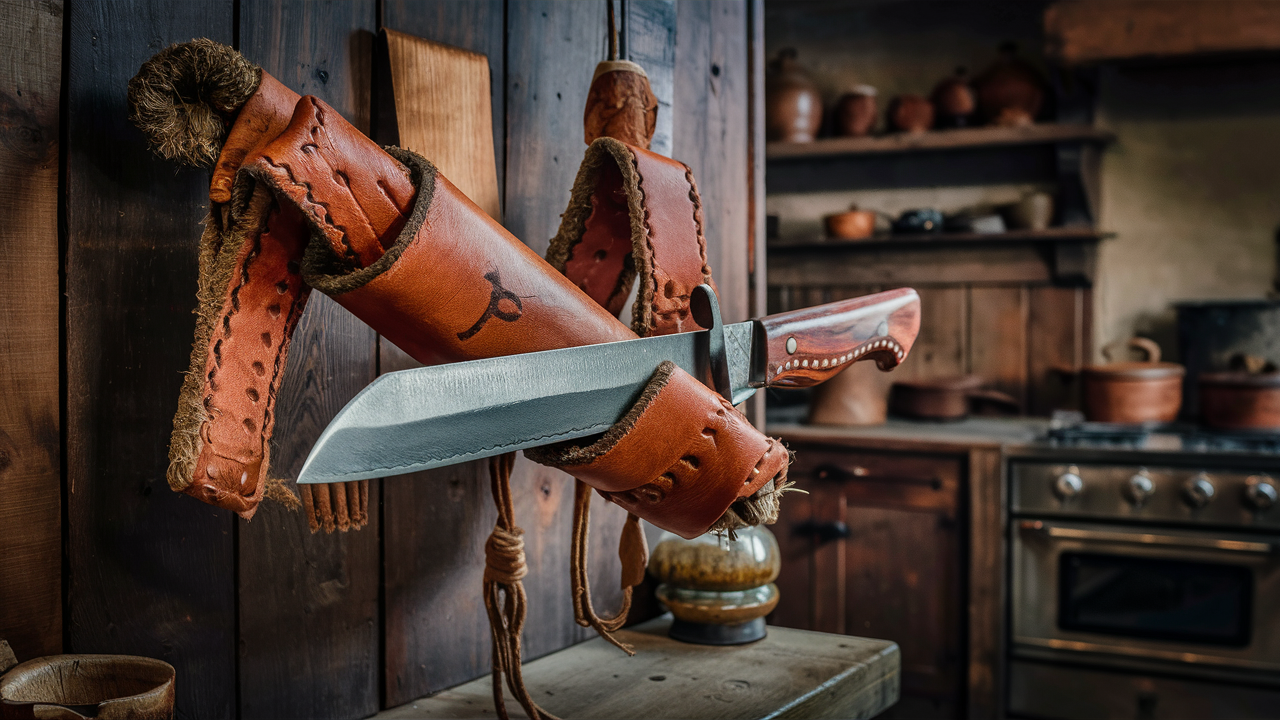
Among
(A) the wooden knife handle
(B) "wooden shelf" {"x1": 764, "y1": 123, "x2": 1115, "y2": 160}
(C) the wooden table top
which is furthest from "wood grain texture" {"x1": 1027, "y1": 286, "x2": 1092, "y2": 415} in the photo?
(A) the wooden knife handle

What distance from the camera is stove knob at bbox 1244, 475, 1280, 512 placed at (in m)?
1.75

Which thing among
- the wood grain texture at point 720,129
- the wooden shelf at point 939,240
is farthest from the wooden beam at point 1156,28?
the wood grain texture at point 720,129

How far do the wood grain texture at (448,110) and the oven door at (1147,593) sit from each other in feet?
5.24

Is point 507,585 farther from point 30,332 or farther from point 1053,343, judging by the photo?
point 1053,343

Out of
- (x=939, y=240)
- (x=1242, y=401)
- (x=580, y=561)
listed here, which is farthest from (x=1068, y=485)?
(x=580, y=561)

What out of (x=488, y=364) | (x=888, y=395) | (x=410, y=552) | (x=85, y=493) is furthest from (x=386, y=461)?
(x=888, y=395)

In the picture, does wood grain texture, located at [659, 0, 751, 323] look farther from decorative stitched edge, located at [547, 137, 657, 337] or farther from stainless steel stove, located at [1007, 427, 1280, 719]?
stainless steel stove, located at [1007, 427, 1280, 719]

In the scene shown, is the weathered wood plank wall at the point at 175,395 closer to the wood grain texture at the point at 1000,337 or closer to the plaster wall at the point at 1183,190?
the wood grain texture at the point at 1000,337

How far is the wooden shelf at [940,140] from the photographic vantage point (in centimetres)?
232

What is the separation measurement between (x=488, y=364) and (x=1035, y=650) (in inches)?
72.5

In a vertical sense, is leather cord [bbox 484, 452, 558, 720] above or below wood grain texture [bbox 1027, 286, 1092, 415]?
below

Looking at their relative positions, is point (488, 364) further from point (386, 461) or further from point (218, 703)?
point (218, 703)

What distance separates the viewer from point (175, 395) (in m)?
0.60

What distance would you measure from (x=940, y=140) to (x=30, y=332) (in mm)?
2317
